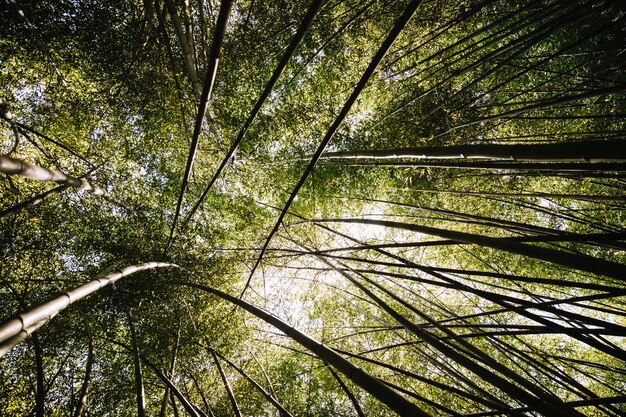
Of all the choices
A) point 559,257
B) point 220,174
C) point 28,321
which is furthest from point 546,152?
point 220,174

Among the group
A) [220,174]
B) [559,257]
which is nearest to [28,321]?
[559,257]

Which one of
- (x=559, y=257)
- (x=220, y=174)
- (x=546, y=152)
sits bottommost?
(x=559, y=257)

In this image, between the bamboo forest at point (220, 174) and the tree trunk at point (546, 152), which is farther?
the bamboo forest at point (220, 174)

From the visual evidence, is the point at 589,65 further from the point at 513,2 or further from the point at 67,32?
the point at 67,32

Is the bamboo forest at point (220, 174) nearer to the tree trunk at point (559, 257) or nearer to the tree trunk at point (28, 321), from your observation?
the tree trunk at point (559, 257)

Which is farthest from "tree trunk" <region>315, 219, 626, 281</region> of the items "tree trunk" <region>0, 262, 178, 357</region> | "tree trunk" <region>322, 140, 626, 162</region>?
"tree trunk" <region>0, 262, 178, 357</region>

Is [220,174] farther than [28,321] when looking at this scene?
Yes

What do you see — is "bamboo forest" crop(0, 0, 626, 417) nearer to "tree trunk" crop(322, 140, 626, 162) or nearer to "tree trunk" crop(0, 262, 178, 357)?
"tree trunk" crop(322, 140, 626, 162)

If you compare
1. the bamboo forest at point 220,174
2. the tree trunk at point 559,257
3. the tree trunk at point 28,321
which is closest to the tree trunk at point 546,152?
the tree trunk at point 559,257

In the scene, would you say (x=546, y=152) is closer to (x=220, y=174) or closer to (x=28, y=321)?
(x=28, y=321)

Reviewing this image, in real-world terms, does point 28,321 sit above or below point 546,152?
below

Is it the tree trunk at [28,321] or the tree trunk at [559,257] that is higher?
the tree trunk at [559,257]

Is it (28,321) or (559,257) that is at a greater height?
(559,257)

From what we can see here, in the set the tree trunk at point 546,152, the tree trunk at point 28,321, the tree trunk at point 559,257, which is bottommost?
the tree trunk at point 28,321
